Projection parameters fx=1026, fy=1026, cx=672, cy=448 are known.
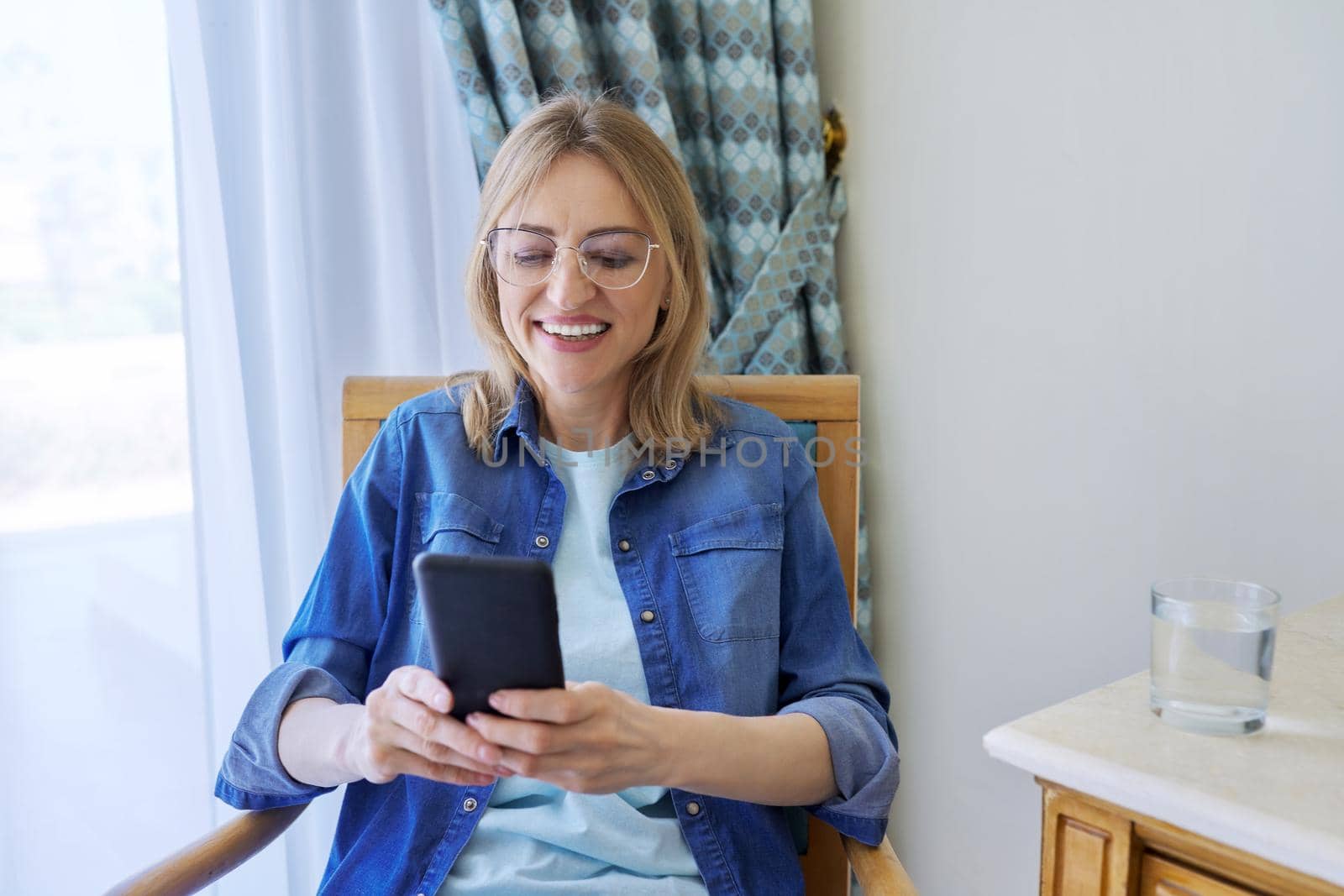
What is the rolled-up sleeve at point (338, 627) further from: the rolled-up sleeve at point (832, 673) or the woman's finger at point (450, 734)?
the rolled-up sleeve at point (832, 673)

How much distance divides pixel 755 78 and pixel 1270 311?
31.3 inches

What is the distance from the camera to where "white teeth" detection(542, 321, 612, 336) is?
1085 mm

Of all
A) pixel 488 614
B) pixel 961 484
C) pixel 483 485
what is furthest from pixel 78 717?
pixel 961 484

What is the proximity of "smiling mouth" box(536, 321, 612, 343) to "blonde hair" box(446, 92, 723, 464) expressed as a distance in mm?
88

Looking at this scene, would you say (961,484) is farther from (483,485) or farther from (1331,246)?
(483,485)

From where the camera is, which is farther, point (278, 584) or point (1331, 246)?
point (278, 584)

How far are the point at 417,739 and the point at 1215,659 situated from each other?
1.99 feet

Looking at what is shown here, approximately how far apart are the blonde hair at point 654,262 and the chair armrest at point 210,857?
431 mm

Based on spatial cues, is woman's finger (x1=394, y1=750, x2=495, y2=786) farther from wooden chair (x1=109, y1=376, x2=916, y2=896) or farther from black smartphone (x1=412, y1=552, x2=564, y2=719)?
wooden chair (x1=109, y1=376, x2=916, y2=896)

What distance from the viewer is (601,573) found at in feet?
3.59

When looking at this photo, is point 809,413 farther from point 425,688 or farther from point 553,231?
point 425,688

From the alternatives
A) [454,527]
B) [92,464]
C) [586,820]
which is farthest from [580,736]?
[92,464]

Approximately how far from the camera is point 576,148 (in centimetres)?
109

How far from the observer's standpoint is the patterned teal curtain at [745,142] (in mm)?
1496
